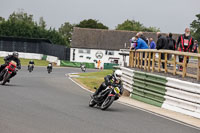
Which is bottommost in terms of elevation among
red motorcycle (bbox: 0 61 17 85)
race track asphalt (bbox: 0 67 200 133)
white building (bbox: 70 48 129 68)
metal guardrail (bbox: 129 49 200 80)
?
white building (bbox: 70 48 129 68)

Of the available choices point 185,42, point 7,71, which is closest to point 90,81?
point 7,71

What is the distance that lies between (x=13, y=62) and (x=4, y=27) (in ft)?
286

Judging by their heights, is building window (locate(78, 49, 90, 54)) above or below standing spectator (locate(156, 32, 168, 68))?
below

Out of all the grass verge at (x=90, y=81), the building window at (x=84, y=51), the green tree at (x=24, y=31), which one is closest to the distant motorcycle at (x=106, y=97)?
the grass verge at (x=90, y=81)

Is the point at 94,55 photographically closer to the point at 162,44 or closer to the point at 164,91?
the point at 162,44

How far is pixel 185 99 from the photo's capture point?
49.0 feet

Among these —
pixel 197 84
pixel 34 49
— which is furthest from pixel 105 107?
pixel 34 49

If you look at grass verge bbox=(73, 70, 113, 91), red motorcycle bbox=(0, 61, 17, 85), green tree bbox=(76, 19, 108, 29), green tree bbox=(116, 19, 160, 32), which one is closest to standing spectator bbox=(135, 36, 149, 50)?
grass verge bbox=(73, 70, 113, 91)

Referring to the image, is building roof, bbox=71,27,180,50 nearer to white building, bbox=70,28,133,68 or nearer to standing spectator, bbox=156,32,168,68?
white building, bbox=70,28,133,68

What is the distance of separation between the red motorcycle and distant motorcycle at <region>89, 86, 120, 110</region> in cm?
747

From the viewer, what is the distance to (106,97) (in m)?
14.5

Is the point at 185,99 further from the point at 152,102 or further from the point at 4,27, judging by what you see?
the point at 4,27

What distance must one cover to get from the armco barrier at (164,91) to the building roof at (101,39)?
75426mm

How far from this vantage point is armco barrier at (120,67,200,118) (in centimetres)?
1453
